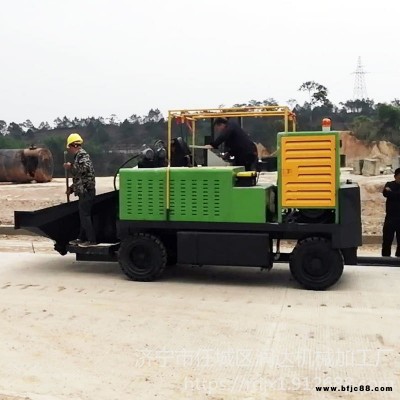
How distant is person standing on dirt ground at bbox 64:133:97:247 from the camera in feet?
27.6

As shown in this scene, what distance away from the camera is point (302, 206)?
7461 millimetres

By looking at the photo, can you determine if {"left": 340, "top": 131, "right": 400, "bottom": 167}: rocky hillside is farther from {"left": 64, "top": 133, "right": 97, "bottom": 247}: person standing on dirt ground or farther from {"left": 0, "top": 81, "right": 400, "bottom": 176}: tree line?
{"left": 64, "top": 133, "right": 97, "bottom": 247}: person standing on dirt ground

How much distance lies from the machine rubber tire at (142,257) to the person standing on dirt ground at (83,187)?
64 cm

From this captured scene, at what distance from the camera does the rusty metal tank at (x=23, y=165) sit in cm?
2544

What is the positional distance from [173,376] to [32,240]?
817 cm

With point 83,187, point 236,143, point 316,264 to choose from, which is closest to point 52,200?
point 83,187

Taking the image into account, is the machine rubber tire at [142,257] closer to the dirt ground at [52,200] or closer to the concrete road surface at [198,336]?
the concrete road surface at [198,336]

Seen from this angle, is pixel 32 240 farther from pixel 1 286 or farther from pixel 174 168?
pixel 174 168

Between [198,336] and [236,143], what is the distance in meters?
3.04

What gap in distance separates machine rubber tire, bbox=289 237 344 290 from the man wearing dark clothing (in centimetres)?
131

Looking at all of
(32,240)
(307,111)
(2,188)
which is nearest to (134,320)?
(32,240)

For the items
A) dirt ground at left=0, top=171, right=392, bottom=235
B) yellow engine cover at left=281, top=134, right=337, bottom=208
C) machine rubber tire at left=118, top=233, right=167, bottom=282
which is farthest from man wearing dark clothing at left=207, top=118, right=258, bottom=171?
dirt ground at left=0, top=171, right=392, bottom=235

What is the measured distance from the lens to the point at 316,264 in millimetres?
7531

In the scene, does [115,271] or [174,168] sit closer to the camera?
[174,168]
